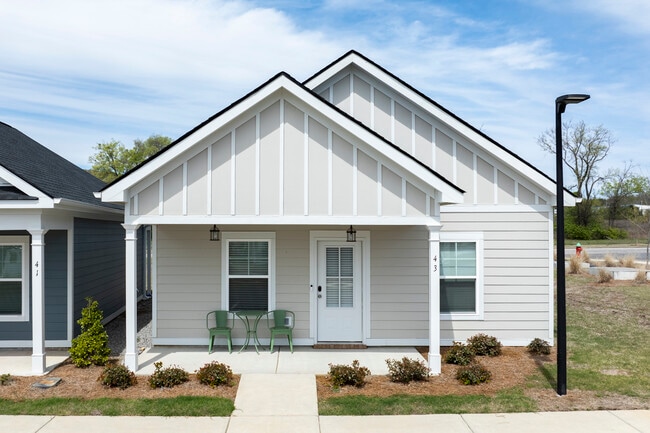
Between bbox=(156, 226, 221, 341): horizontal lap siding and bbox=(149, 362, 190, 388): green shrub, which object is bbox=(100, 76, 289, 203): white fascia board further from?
bbox=(149, 362, 190, 388): green shrub

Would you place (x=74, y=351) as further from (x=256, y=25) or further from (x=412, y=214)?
(x=256, y=25)

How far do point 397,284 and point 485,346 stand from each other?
213 cm

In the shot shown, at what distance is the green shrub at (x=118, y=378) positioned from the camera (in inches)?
320

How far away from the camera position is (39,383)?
8305 mm

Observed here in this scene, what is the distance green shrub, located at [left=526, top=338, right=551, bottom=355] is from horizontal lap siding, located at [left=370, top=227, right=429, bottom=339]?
84.6 inches

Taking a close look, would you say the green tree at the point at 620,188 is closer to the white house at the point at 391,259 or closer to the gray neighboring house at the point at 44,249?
the white house at the point at 391,259

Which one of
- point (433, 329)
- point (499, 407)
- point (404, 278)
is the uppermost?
point (404, 278)

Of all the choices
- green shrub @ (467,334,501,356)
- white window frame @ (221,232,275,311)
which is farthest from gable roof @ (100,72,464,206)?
green shrub @ (467,334,501,356)

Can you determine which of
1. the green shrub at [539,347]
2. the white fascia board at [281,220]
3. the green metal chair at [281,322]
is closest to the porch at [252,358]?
the green metal chair at [281,322]

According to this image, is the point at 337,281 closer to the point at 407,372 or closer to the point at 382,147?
Answer: the point at 407,372

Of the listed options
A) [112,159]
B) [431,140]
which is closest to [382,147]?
[431,140]

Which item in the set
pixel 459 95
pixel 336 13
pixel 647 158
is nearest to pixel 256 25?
pixel 336 13

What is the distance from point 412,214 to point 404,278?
8.08ft

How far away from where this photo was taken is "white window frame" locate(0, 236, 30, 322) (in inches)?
424
